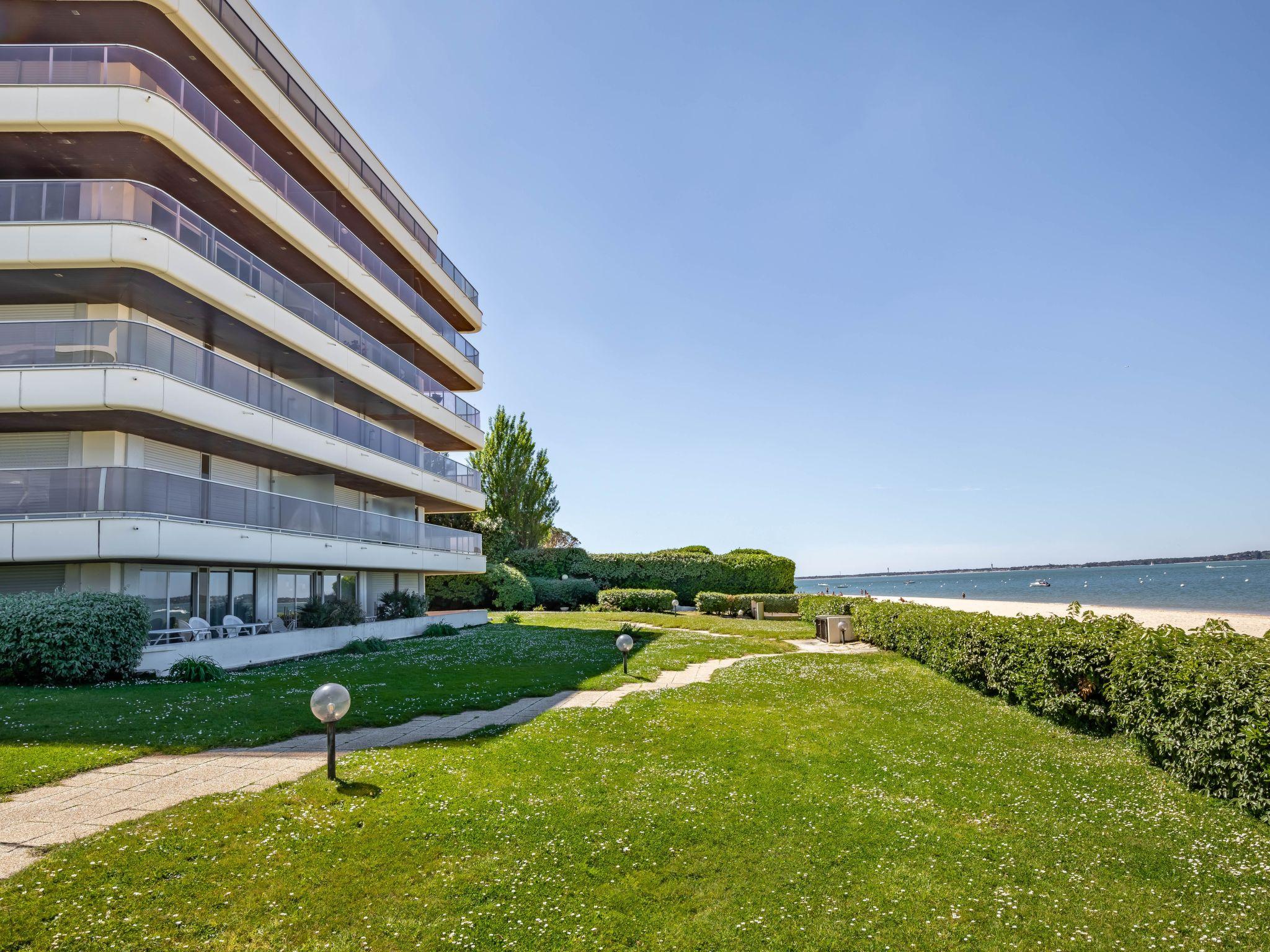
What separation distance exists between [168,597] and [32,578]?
2795mm

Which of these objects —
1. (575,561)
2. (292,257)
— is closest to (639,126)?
(292,257)

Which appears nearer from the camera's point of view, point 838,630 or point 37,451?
point 37,451

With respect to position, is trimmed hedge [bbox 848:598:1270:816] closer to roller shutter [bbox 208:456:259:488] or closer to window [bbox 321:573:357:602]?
roller shutter [bbox 208:456:259:488]

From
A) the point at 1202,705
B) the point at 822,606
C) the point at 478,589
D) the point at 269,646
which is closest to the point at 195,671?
the point at 269,646

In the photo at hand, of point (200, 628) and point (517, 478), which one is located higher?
point (517, 478)

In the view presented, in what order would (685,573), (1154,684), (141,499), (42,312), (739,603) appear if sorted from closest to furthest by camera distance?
(1154,684) → (141,499) → (42,312) → (739,603) → (685,573)

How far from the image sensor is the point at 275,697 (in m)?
13.0

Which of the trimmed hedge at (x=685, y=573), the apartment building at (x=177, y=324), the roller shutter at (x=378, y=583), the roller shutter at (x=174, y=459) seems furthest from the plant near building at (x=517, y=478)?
the roller shutter at (x=174, y=459)

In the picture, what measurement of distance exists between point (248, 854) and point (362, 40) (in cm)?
2155

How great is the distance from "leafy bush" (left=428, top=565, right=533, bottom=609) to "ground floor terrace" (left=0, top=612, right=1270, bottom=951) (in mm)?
29486

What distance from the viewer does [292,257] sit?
941 inches

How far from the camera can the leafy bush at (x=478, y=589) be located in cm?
4131

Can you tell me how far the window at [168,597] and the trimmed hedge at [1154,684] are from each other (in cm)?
1893

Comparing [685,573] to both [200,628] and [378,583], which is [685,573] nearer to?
[378,583]
